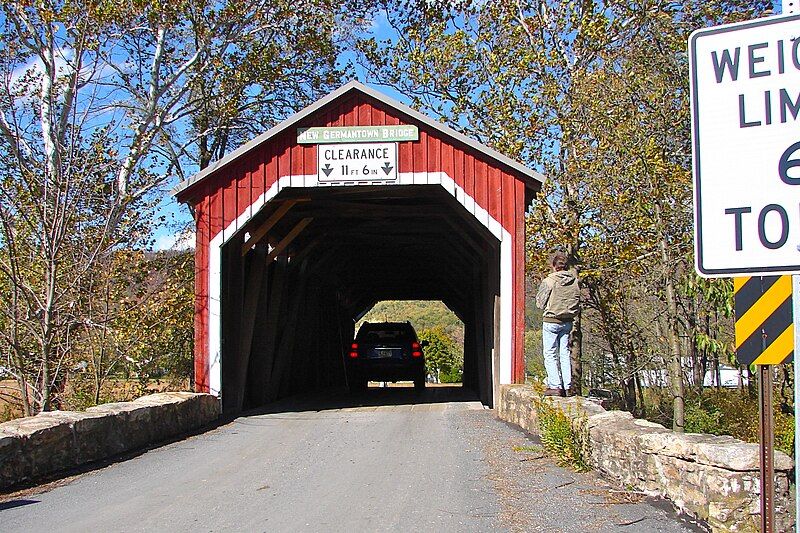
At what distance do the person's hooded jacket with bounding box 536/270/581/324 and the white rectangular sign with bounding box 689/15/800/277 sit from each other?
267 inches

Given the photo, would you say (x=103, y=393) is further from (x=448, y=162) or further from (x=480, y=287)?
(x=480, y=287)

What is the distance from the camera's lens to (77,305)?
36.1ft

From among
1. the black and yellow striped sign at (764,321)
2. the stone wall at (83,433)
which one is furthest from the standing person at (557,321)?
the black and yellow striped sign at (764,321)

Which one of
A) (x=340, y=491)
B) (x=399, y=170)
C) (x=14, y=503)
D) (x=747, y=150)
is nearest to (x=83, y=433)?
(x=14, y=503)

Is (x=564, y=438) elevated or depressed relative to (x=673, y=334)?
depressed

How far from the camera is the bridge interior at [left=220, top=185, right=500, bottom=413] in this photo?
12789 mm

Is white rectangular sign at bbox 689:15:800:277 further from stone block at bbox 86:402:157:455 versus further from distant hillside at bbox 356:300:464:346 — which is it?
distant hillside at bbox 356:300:464:346

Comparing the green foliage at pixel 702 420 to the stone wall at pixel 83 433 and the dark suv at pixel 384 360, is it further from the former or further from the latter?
the stone wall at pixel 83 433

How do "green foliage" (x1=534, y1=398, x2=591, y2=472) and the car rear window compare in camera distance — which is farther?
the car rear window

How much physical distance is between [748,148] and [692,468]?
283cm

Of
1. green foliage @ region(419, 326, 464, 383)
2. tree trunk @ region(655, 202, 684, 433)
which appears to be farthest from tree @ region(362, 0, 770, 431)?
green foliage @ region(419, 326, 464, 383)

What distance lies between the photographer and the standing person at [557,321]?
9422mm

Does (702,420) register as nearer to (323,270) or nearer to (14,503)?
(323,270)

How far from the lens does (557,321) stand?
944cm
